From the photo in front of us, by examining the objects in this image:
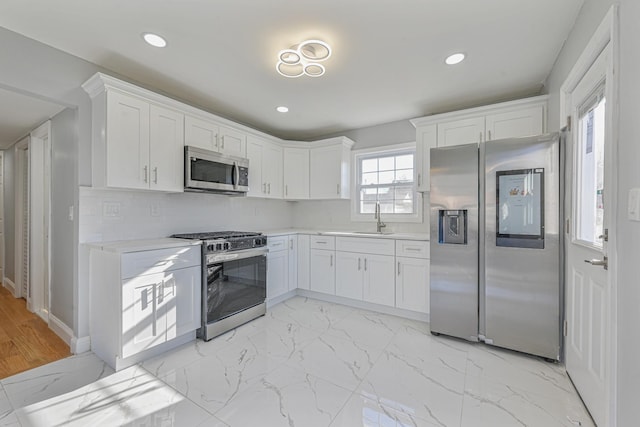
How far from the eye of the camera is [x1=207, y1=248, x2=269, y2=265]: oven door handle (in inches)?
103

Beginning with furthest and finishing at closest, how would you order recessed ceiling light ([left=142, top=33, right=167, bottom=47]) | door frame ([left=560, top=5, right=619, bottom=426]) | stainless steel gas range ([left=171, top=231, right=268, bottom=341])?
stainless steel gas range ([left=171, top=231, right=268, bottom=341]) → recessed ceiling light ([left=142, top=33, right=167, bottom=47]) → door frame ([left=560, top=5, right=619, bottom=426])

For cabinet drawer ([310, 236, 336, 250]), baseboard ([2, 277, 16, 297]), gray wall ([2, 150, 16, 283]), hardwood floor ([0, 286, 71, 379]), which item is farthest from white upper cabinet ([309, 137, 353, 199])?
baseboard ([2, 277, 16, 297])

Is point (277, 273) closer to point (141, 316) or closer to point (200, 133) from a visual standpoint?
point (141, 316)

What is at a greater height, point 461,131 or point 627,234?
point 461,131

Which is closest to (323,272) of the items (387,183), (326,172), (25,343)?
(326,172)

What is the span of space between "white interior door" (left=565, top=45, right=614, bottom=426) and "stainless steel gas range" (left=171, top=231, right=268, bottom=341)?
104 inches

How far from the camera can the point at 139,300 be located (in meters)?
2.16

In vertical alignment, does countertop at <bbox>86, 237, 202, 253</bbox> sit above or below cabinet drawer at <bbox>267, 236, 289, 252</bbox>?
above

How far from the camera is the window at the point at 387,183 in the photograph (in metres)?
3.78

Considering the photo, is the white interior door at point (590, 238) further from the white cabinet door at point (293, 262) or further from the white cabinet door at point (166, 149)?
the white cabinet door at point (166, 149)

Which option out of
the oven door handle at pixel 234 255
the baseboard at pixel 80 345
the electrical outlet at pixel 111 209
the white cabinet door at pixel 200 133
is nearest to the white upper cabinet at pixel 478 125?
the oven door handle at pixel 234 255

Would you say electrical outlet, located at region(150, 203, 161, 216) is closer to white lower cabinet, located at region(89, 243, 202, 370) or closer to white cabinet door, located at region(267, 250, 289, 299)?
white lower cabinet, located at region(89, 243, 202, 370)

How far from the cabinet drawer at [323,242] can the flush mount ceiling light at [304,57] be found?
201 centimetres

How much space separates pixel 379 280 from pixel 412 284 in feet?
1.24
